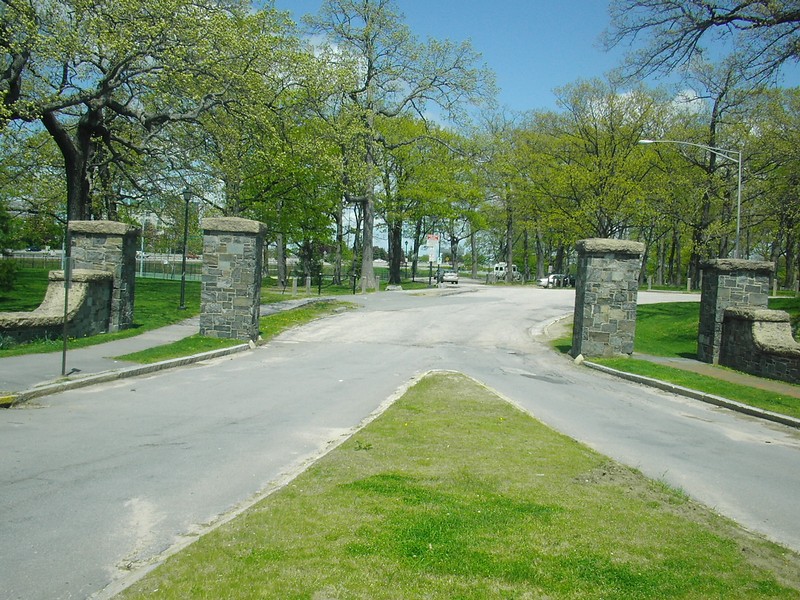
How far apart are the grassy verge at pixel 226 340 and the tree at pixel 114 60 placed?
7.29 m

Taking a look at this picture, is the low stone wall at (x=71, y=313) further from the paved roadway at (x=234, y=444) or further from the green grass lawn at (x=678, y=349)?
the green grass lawn at (x=678, y=349)

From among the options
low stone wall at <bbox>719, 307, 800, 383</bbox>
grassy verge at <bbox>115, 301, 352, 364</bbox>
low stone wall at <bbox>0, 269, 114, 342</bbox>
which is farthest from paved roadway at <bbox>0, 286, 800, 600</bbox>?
low stone wall at <bbox>0, 269, 114, 342</bbox>

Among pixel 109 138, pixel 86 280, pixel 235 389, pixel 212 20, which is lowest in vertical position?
pixel 235 389

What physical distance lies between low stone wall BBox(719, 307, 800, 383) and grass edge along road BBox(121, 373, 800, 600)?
11.2 metres

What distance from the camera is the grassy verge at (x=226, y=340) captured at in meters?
14.7

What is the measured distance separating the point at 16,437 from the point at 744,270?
17.8 m

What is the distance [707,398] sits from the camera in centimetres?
1412

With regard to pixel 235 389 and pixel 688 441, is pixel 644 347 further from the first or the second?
pixel 235 389

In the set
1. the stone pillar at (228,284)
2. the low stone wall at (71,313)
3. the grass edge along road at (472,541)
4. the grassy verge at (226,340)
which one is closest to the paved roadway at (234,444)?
the grass edge along road at (472,541)

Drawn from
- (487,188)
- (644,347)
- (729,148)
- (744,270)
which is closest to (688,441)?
(744,270)

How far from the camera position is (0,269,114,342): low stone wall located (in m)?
15.0

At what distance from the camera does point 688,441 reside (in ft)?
32.7

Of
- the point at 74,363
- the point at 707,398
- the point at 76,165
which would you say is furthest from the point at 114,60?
the point at 707,398

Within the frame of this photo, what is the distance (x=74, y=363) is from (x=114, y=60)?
38.2 feet
